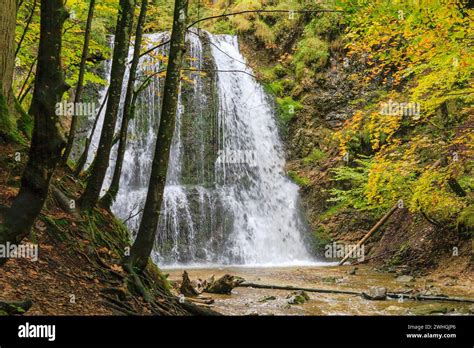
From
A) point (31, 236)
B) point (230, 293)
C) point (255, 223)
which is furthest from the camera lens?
point (255, 223)

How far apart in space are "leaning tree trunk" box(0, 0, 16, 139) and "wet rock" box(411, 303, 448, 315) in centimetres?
689

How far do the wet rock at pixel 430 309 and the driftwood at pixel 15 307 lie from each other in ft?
19.0

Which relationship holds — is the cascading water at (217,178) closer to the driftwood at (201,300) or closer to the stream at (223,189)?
the stream at (223,189)

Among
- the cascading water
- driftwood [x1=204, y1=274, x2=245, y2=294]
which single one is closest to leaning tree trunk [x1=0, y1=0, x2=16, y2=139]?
driftwood [x1=204, y1=274, x2=245, y2=294]

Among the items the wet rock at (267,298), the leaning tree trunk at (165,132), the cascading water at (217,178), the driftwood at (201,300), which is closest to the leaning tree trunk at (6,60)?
the leaning tree trunk at (165,132)

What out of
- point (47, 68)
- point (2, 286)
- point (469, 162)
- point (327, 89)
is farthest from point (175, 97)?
point (327, 89)

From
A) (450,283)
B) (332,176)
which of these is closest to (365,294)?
(450,283)

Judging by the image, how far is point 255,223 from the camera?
55.9ft

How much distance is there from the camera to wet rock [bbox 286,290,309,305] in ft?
26.6

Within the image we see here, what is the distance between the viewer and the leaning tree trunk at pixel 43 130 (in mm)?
3506

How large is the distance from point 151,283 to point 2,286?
2.17 meters

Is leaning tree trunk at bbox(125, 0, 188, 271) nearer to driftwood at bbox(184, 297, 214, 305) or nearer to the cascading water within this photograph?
driftwood at bbox(184, 297, 214, 305)
